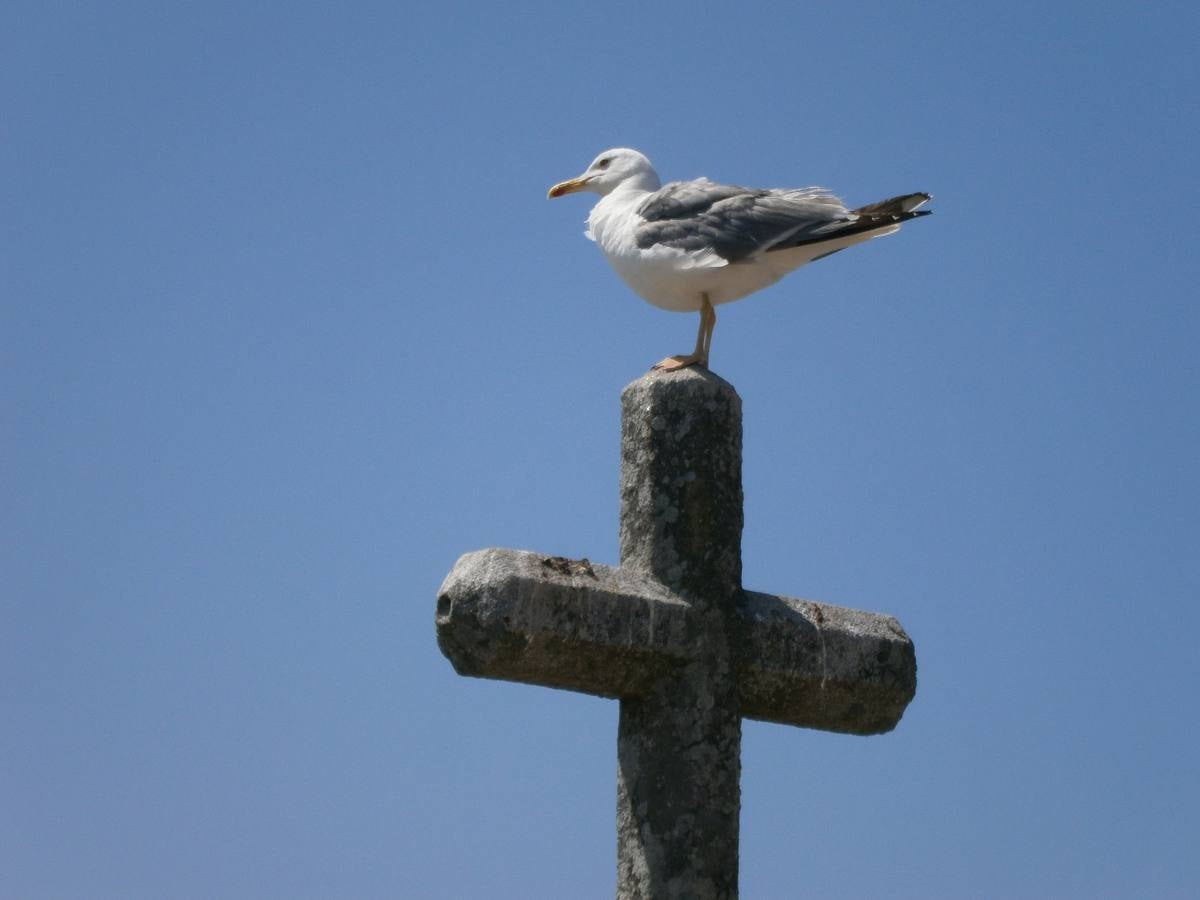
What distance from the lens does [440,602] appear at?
530 centimetres

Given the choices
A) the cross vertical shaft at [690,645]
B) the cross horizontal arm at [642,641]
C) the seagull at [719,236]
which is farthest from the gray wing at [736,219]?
the cross horizontal arm at [642,641]

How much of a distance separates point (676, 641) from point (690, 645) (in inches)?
2.6

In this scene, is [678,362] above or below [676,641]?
above

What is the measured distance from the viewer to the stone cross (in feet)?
17.4

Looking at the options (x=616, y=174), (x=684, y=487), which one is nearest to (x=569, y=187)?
(x=616, y=174)

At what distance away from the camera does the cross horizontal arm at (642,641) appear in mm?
5230

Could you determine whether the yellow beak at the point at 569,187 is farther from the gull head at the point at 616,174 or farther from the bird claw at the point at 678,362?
the bird claw at the point at 678,362

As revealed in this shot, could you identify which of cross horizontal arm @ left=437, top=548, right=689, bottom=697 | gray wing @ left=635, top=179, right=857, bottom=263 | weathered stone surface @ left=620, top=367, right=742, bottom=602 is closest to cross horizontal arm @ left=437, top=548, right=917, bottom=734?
cross horizontal arm @ left=437, top=548, right=689, bottom=697

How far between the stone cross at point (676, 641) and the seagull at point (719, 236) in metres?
0.63

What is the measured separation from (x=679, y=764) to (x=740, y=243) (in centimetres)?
227

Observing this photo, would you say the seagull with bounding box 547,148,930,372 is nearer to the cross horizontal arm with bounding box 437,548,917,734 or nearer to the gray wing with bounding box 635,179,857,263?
the gray wing with bounding box 635,179,857,263

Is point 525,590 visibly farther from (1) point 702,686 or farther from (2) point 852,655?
(2) point 852,655

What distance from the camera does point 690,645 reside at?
5688 millimetres

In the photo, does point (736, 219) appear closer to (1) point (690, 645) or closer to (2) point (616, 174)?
(2) point (616, 174)
